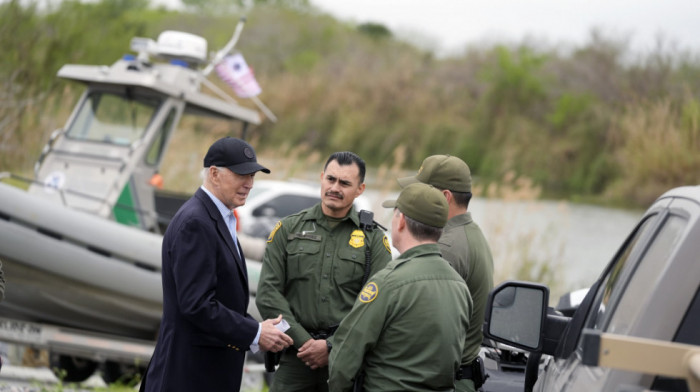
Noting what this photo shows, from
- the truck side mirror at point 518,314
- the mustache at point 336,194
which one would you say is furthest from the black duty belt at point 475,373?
the mustache at point 336,194

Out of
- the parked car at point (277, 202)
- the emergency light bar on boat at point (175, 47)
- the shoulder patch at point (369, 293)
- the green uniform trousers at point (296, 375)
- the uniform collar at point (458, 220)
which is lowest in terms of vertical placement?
the parked car at point (277, 202)

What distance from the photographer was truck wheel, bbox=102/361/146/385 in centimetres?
688

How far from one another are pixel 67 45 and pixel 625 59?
17.6 m

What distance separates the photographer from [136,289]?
6.43 m

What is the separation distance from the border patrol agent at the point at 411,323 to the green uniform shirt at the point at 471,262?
606 millimetres

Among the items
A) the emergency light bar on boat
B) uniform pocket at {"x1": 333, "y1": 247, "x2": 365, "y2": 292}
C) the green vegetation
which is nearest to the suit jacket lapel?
uniform pocket at {"x1": 333, "y1": 247, "x2": 365, "y2": 292}

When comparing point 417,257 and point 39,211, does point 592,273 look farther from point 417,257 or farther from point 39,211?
point 417,257

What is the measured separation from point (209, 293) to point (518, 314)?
112 cm

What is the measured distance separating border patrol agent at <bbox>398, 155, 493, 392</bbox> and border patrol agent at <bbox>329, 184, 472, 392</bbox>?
23.6 inches

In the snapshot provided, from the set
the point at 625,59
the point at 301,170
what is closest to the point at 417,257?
the point at 301,170

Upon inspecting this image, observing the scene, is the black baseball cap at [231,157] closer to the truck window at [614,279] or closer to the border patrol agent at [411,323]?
the border patrol agent at [411,323]

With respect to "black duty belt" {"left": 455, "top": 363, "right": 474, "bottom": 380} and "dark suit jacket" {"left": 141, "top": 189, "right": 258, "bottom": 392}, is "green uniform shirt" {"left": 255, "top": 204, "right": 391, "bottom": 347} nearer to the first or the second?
"dark suit jacket" {"left": 141, "top": 189, "right": 258, "bottom": 392}

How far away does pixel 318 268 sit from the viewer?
12.2 feet

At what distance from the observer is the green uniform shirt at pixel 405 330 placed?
8.98ft
